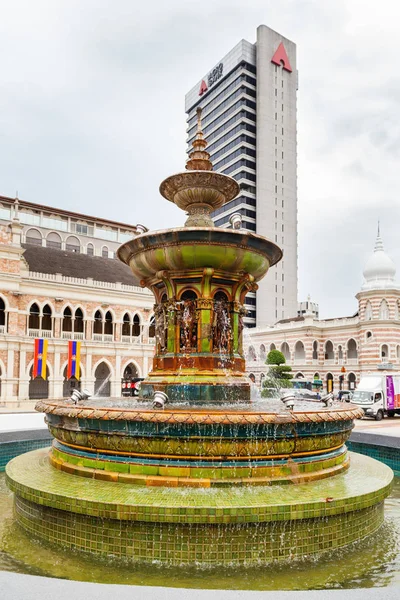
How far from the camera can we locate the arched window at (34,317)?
38.9 m

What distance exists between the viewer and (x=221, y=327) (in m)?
10.1

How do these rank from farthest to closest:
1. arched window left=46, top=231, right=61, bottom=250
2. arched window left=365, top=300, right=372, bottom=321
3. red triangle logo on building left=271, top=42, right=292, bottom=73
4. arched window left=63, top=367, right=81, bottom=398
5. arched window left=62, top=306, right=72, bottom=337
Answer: red triangle logo on building left=271, top=42, right=292, bottom=73 < arched window left=46, top=231, right=61, bottom=250 < arched window left=365, top=300, right=372, bottom=321 < arched window left=62, top=306, right=72, bottom=337 < arched window left=63, top=367, right=81, bottom=398

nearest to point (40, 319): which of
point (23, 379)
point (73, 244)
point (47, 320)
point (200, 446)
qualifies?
point (47, 320)

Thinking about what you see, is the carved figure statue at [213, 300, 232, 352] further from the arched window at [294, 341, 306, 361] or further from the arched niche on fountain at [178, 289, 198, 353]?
the arched window at [294, 341, 306, 361]

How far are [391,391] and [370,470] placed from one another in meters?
24.2

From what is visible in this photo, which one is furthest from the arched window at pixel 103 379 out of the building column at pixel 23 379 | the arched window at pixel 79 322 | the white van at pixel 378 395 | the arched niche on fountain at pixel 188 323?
the arched niche on fountain at pixel 188 323

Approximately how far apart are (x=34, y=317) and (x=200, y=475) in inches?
1394

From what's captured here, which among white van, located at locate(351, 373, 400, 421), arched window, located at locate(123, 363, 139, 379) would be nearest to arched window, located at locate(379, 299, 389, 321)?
white van, located at locate(351, 373, 400, 421)

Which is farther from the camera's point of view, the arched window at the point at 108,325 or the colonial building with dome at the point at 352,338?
the colonial building with dome at the point at 352,338

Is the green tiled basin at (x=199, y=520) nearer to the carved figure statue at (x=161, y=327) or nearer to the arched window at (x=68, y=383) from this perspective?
the carved figure statue at (x=161, y=327)

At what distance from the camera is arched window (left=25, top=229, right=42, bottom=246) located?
5562 centimetres

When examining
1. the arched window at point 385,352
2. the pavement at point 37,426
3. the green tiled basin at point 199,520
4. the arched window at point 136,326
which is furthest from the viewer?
the arched window at point 385,352

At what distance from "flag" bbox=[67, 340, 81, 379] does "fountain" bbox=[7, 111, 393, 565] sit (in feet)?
97.8

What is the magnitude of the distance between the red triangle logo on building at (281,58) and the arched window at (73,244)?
52.7 meters
